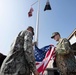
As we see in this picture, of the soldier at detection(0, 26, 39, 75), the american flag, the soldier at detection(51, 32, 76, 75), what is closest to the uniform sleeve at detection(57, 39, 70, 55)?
the soldier at detection(51, 32, 76, 75)

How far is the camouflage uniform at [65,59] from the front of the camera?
18.1ft

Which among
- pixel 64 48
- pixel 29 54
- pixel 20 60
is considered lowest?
pixel 20 60

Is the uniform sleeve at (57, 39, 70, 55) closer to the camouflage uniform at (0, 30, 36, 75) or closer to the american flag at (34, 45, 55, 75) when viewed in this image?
the american flag at (34, 45, 55, 75)

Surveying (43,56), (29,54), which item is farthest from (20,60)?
(43,56)

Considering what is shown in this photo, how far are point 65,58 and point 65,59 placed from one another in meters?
0.03

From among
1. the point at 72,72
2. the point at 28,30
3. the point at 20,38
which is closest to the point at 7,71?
the point at 20,38

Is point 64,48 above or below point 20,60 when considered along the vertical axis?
above

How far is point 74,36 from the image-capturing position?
15633 millimetres

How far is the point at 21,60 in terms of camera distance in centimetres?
442

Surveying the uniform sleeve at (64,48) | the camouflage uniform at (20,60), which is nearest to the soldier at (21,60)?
the camouflage uniform at (20,60)

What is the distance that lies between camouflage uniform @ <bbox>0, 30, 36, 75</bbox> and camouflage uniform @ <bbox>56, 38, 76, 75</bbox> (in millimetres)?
1450

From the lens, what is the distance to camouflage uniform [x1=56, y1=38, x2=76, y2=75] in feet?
18.1

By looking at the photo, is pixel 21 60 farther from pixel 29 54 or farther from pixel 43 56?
pixel 43 56

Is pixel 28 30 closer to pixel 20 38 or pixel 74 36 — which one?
pixel 20 38
